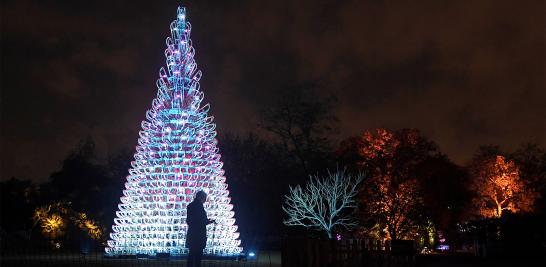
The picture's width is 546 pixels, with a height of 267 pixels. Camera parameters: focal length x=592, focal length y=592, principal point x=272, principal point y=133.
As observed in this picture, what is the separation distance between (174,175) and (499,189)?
2699cm

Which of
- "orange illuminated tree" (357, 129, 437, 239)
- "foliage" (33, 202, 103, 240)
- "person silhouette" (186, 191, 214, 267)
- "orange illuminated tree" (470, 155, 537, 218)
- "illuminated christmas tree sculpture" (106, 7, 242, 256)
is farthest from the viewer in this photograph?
"foliage" (33, 202, 103, 240)

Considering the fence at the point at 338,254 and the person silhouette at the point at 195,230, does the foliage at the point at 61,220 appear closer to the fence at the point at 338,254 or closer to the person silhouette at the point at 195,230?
the fence at the point at 338,254

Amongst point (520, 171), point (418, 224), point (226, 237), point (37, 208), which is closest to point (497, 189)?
point (520, 171)

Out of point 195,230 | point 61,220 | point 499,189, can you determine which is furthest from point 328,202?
point 195,230

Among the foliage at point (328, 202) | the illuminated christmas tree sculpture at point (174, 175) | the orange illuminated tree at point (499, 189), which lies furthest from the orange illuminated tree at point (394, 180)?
the illuminated christmas tree sculpture at point (174, 175)

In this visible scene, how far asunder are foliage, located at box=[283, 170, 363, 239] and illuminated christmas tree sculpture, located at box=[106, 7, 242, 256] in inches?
431

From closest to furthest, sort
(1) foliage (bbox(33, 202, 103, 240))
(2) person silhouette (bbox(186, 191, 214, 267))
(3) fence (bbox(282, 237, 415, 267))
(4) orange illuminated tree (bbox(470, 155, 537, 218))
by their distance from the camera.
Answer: (3) fence (bbox(282, 237, 415, 267)), (2) person silhouette (bbox(186, 191, 214, 267)), (4) orange illuminated tree (bbox(470, 155, 537, 218)), (1) foliage (bbox(33, 202, 103, 240))

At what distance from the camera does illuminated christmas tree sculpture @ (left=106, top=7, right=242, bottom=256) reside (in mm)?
25891

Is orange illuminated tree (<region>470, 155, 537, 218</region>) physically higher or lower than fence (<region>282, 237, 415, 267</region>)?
higher

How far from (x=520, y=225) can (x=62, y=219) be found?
31.9 m

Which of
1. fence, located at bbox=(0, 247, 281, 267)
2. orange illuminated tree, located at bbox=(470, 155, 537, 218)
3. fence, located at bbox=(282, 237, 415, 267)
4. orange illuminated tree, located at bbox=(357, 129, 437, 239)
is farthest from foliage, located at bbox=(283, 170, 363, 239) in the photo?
fence, located at bbox=(282, 237, 415, 267)

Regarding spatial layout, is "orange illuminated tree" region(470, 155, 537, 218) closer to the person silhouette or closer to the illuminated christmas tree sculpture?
the illuminated christmas tree sculpture

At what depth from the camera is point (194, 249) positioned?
11.4 m

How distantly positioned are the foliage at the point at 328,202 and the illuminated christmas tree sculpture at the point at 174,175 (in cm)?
1095
